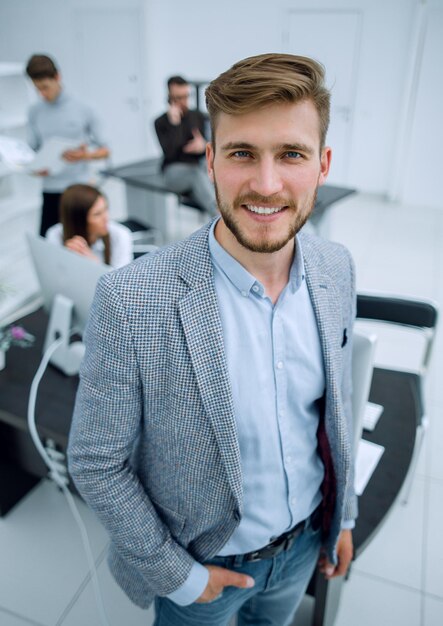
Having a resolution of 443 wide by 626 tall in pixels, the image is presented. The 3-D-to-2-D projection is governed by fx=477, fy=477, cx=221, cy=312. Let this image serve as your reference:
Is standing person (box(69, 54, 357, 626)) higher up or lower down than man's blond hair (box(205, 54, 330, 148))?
lower down

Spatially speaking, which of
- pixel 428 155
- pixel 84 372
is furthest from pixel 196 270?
pixel 428 155

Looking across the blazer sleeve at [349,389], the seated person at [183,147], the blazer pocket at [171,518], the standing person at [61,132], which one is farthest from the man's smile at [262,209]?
the seated person at [183,147]

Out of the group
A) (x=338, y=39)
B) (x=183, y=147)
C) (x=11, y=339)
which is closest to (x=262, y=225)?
(x=11, y=339)

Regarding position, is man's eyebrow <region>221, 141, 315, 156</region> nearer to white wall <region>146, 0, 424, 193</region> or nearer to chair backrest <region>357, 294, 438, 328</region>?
chair backrest <region>357, 294, 438, 328</region>

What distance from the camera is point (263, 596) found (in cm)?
122

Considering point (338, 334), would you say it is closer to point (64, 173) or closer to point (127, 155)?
point (64, 173)

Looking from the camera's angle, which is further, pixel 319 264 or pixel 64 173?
pixel 64 173

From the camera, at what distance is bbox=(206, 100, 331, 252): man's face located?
796 millimetres

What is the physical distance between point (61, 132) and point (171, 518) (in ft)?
10.0

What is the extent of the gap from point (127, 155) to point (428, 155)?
4.36 m

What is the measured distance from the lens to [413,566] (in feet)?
6.31

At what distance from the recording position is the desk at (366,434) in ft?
4.25

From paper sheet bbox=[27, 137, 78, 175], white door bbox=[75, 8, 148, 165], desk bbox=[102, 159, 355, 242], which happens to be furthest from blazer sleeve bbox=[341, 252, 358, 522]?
white door bbox=[75, 8, 148, 165]

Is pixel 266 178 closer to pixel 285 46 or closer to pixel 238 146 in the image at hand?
pixel 238 146
